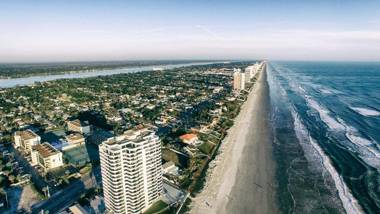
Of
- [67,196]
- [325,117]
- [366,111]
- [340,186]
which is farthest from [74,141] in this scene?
[366,111]

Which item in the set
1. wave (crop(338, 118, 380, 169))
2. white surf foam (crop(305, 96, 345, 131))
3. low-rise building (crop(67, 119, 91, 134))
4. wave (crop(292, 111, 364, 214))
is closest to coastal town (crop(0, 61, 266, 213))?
low-rise building (crop(67, 119, 91, 134))

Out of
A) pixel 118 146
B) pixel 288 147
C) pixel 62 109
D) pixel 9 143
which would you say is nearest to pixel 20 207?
pixel 118 146

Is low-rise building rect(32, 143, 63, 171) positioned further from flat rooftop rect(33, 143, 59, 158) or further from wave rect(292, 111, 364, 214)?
wave rect(292, 111, 364, 214)

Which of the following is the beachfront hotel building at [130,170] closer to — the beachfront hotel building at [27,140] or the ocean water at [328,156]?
the ocean water at [328,156]

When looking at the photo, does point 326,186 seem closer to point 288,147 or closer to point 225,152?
point 288,147

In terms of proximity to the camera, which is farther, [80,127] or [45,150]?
[80,127]

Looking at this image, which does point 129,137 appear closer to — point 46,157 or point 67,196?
point 67,196
